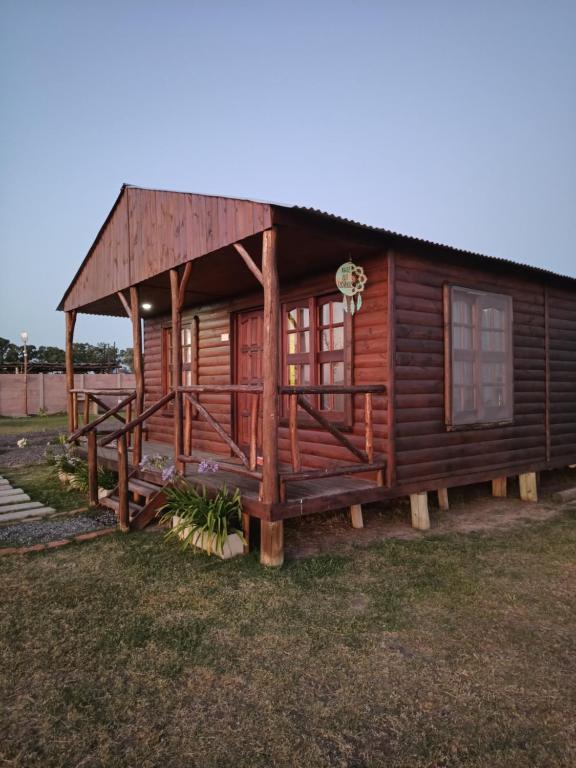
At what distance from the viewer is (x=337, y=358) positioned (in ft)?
20.1

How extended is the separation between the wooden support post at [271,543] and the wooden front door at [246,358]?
351 centimetres

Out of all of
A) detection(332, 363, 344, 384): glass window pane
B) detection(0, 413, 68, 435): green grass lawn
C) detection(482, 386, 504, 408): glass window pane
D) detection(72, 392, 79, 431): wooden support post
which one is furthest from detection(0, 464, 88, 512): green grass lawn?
detection(0, 413, 68, 435): green grass lawn

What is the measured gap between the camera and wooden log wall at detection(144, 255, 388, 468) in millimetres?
5449

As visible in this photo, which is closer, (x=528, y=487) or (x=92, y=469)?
(x=92, y=469)

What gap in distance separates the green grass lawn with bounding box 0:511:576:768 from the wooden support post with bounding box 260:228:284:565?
30 cm

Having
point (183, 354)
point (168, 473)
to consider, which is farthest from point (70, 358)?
point (168, 473)

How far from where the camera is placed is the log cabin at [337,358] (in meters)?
4.59

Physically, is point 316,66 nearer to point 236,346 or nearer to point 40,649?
point 236,346

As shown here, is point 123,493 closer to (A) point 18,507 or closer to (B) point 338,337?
(A) point 18,507

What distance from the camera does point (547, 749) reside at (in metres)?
2.08

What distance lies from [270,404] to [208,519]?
1.25 metres

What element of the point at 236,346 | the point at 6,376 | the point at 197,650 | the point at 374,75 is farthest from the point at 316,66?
the point at 197,650

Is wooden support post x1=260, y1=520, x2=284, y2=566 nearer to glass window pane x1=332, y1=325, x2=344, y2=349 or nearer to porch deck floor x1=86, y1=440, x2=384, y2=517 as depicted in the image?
porch deck floor x1=86, y1=440, x2=384, y2=517

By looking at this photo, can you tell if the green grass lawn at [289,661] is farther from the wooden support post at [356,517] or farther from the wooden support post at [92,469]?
the wooden support post at [92,469]
